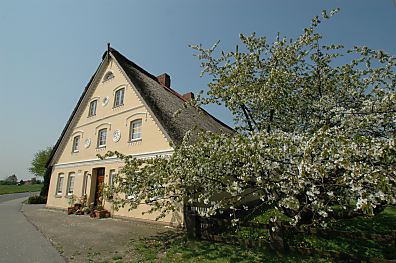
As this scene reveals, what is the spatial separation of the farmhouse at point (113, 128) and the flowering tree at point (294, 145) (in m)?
3.34

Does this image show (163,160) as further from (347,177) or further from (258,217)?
(258,217)

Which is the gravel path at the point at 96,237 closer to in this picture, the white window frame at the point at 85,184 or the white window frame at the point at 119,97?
the white window frame at the point at 85,184

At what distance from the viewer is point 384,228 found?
8445mm

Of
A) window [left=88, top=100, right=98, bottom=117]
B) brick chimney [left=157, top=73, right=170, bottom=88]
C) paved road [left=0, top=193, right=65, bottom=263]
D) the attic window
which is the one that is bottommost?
paved road [left=0, top=193, right=65, bottom=263]

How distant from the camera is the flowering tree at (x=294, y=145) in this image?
425cm

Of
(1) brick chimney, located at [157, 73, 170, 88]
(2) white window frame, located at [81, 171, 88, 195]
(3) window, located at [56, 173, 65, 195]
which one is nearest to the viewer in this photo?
(2) white window frame, located at [81, 171, 88, 195]

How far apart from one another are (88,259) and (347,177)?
6.29 meters

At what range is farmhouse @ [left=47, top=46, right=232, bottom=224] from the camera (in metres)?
12.5

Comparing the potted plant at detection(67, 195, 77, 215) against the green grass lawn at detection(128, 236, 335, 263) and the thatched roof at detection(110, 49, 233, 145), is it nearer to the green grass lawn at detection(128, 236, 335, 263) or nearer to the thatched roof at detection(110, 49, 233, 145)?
the thatched roof at detection(110, 49, 233, 145)

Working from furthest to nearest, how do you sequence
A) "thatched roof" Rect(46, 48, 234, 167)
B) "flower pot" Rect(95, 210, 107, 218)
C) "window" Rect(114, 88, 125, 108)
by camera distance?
"window" Rect(114, 88, 125, 108), "flower pot" Rect(95, 210, 107, 218), "thatched roof" Rect(46, 48, 234, 167)

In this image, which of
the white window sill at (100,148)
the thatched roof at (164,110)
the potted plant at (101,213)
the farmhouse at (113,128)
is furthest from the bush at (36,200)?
the thatched roof at (164,110)

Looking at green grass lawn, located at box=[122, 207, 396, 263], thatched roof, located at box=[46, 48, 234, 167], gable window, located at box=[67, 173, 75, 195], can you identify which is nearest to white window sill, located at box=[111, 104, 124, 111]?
thatched roof, located at box=[46, 48, 234, 167]

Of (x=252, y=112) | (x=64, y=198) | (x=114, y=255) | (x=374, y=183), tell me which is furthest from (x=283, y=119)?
(x=64, y=198)

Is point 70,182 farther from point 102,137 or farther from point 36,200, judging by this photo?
point 36,200
